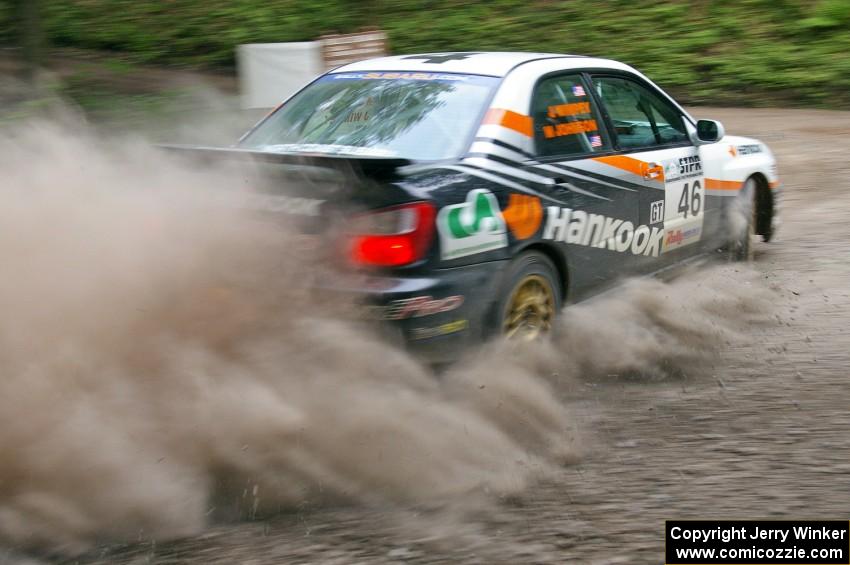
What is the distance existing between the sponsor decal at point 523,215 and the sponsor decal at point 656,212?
1253 mm

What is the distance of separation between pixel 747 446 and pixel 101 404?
2.73 meters

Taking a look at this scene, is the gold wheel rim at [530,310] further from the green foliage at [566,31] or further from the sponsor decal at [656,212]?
the green foliage at [566,31]

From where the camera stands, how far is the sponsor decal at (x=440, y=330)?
453 cm

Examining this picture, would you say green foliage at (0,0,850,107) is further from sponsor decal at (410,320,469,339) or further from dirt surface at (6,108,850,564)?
sponsor decal at (410,320,469,339)

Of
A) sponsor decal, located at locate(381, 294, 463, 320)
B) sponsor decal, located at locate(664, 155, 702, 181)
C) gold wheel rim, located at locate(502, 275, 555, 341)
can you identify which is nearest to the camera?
sponsor decal, located at locate(381, 294, 463, 320)

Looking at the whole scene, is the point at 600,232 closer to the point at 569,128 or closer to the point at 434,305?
the point at 569,128

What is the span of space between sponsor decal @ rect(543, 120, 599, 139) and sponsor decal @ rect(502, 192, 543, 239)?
Answer: 498 millimetres

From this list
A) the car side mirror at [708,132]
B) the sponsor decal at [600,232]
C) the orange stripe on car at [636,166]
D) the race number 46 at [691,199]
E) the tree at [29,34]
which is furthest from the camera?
the tree at [29,34]

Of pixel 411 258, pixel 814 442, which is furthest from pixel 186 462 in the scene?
pixel 814 442

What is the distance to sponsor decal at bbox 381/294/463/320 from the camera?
4.46 meters

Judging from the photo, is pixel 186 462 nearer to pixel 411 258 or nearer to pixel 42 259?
pixel 42 259

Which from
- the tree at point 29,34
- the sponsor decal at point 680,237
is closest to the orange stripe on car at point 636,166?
the sponsor decal at point 680,237

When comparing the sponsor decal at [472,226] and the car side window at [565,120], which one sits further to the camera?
the car side window at [565,120]

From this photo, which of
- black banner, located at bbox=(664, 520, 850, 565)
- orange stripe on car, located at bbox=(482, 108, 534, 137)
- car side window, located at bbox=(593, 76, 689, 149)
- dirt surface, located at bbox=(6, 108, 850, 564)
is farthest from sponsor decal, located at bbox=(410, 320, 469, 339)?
car side window, located at bbox=(593, 76, 689, 149)
